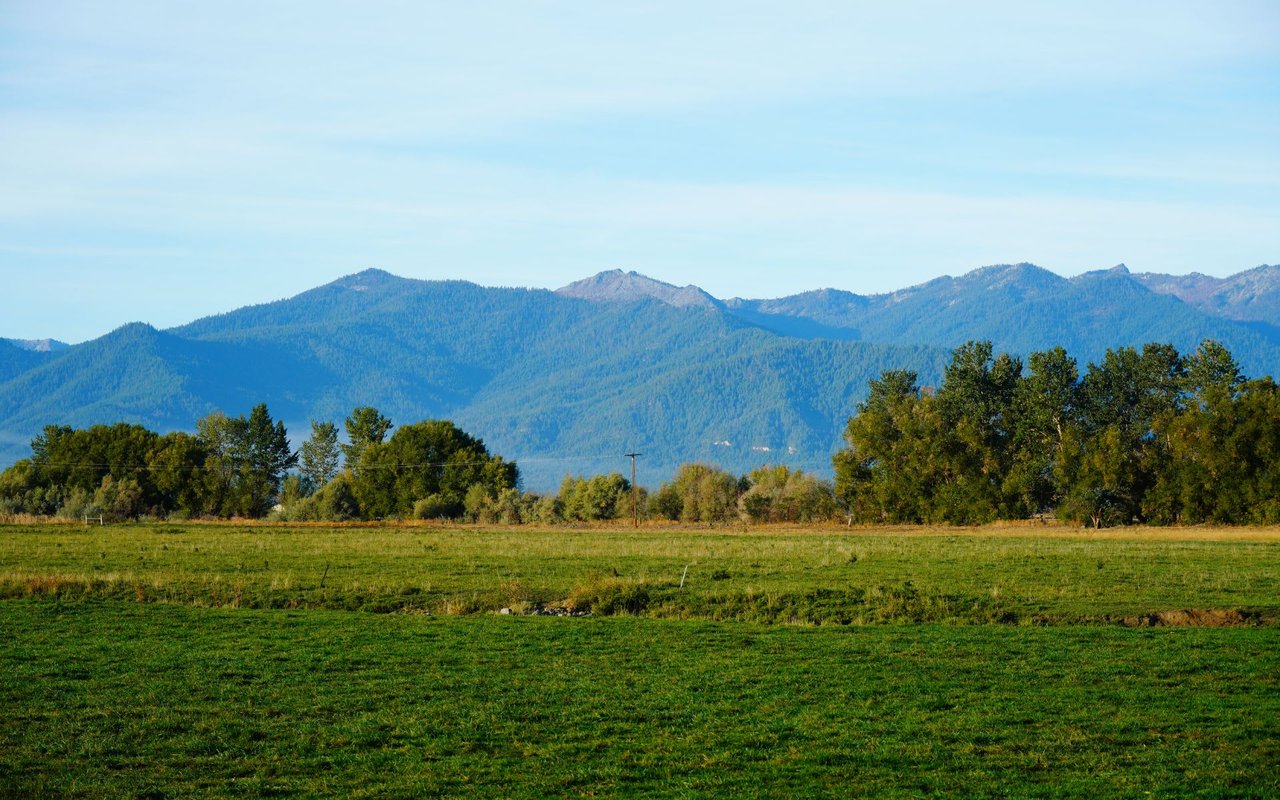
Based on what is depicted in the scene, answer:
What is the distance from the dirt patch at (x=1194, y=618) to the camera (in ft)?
92.0

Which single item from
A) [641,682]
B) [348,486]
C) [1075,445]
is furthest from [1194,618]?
[348,486]

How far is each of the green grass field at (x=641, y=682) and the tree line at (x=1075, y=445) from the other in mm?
35002

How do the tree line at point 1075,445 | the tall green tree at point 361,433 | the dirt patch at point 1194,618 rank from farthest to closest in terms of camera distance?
the tall green tree at point 361,433 → the tree line at point 1075,445 → the dirt patch at point 1194,618

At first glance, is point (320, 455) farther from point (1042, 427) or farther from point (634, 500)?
point (1042, 427)

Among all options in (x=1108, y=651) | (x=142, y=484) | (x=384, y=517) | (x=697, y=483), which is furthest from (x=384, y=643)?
(x=142, y=484)

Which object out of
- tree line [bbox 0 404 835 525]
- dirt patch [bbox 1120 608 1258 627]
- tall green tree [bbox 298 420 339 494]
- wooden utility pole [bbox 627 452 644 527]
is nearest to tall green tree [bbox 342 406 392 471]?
tree line [bbox 0 404 835 525]

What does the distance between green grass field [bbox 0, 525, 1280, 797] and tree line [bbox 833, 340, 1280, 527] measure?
35002 mm

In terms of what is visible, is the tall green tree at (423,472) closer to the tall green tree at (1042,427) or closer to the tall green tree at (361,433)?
the tall green tree at (361,433)

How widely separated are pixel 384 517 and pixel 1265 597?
78.8 metres

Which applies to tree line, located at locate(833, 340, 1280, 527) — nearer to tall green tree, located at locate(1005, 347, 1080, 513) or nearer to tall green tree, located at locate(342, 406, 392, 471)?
tall green tree, located at locate(1005, 347, 1080, 513)

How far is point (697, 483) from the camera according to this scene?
96.3 m

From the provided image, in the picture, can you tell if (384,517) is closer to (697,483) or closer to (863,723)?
(697,483)

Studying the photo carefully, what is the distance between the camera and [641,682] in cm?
2078

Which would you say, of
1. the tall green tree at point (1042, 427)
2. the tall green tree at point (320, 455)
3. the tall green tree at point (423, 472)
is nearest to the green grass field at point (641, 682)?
the tall green tree at point (1042, 427)
